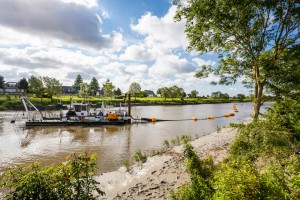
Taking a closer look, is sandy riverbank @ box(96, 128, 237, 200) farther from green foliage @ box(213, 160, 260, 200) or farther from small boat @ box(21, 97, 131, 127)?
small boat @ box(21, 97, 131, 127)

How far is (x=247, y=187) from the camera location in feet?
13.2

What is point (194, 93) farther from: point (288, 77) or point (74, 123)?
point (288, 77)

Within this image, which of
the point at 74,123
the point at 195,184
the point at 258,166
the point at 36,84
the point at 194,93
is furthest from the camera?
the point at 194,93

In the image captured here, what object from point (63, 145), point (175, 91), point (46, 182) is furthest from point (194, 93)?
point (46, 182)

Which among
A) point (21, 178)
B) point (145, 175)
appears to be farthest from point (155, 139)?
point (21, 178)

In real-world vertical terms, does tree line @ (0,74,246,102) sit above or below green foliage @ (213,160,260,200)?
above

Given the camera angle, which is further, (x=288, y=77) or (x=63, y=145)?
(x=63, y=145)

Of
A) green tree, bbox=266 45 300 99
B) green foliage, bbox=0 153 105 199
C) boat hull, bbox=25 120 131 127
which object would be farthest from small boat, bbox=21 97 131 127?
green foliage, bbox=0 153 105 199

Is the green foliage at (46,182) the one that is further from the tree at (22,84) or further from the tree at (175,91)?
the tree at (175,91)

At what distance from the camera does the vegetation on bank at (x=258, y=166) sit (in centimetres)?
403

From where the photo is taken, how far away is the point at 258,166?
8.09 m

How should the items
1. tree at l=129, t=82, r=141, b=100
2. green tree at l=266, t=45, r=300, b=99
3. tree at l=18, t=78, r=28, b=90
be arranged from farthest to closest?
1. tree at l=129, t=82, r=141, b=100
2. tree at l=18, t=78, r=28, b=90
3. green tree at l=266, t=45, r=300, b=99

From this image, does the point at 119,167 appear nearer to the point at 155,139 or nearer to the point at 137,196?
the point at 137,196

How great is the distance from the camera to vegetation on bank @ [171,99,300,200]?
4.03m
